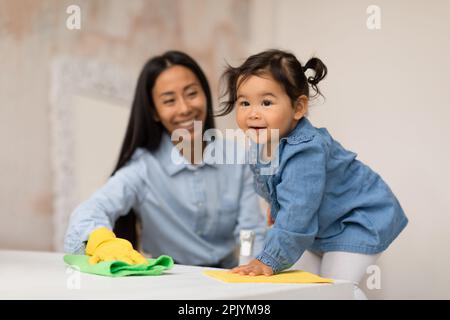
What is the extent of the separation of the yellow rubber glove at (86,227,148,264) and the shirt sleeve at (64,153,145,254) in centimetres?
7

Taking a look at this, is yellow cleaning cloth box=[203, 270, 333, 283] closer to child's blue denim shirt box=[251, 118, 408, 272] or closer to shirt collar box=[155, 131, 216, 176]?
child's blue denim shirt box=[251, 118, 408, 272]

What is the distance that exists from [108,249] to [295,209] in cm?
41

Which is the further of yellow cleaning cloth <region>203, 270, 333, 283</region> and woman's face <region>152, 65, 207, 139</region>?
woman's face <region>152, 65, 207, 139</region>

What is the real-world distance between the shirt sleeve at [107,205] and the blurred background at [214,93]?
42 cm

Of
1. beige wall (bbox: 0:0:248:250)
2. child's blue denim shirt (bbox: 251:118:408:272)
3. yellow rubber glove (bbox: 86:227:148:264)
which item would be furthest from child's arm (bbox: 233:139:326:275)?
beige wall (bbox: 0:0:248:250)

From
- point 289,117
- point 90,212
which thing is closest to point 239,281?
point 289,117

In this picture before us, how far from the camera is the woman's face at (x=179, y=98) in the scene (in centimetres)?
181

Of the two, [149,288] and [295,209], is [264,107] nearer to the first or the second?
[295,209]

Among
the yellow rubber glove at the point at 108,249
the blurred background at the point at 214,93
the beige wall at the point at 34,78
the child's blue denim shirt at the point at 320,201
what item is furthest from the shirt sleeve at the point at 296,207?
the beige wall at the point at 34,78

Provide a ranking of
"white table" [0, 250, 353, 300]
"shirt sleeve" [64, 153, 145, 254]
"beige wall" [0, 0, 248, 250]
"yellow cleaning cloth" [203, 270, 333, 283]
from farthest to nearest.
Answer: "beige wall" [0, 0, 248, 250]
"shirt sleeve" [64, 153, 145, 254]
"yellow cleaning cloth" [203, 270, 333, 283]
"white table" [0, 250, 353, 300]

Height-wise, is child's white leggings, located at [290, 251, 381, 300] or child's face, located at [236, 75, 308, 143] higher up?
child's face, located at [236, 75, 308, 143]

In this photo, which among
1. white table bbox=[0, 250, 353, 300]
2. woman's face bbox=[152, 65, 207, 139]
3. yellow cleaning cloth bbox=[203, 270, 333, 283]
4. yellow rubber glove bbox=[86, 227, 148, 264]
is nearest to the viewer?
white table bbox=[0, 250, 353, 300]

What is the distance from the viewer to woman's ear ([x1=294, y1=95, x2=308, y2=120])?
1.29m

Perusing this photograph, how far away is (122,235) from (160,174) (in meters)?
0.20
